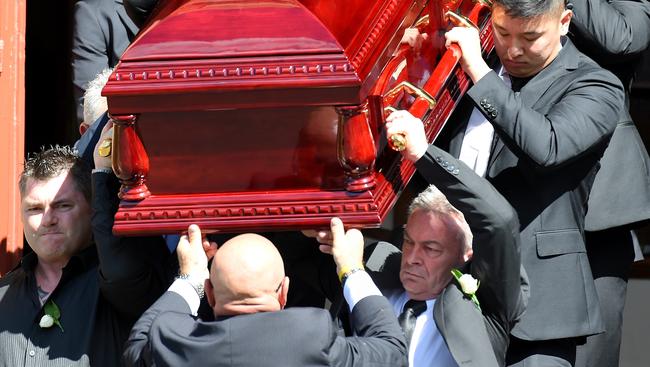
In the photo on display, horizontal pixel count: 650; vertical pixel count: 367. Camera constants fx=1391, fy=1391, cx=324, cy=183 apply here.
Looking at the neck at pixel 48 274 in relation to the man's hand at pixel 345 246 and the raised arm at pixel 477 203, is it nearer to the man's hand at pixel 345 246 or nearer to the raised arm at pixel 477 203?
the man's hand at pixel 345 246

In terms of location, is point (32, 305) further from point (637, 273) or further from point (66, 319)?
point (637, 273)

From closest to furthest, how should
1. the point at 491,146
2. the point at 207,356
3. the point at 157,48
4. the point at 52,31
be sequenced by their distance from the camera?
the point at 207,356, the point at 157,48, the point at 491,146, the point at 52,31

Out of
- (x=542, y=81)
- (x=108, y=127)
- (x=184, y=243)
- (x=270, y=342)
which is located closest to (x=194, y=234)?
(x=184, y=243)

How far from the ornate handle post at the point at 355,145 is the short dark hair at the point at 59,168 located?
1003 millimetres

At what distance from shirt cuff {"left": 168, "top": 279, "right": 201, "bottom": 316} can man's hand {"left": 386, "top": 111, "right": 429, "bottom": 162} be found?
24.7 inches

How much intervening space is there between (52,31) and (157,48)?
3297 millimetres

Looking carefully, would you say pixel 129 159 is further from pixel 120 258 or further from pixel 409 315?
pixel 409 315

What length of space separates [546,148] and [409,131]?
0.42 m

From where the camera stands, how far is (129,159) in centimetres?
348

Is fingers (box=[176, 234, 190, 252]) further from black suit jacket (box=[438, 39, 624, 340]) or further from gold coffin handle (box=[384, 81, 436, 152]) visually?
black suit jacket (box=[438, 39, 624, 340])

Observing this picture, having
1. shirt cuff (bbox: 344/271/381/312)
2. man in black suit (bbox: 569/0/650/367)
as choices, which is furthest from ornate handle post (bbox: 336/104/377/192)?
man in black suit (bbox: 569/0/650/367)

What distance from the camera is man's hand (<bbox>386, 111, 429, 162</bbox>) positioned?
351 cm

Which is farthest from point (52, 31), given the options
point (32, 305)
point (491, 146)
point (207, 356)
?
point (207, 356)

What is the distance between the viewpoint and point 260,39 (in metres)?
3.43
